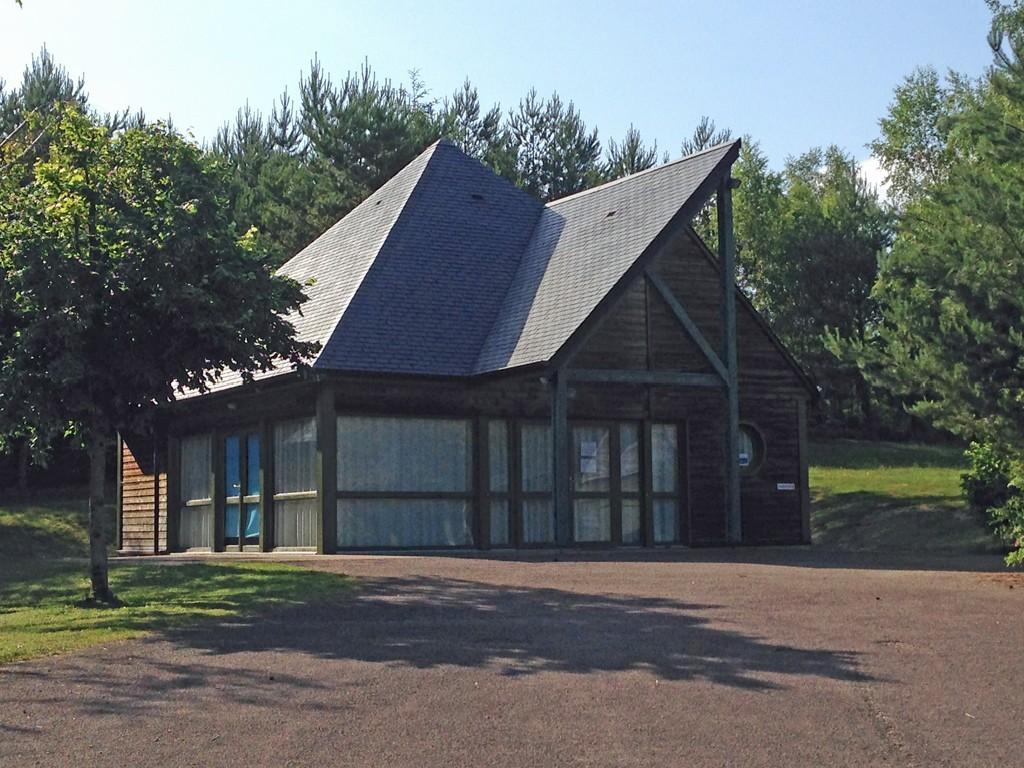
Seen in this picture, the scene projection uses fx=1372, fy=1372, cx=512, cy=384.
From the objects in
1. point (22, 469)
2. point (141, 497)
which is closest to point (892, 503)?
point (141, 497)

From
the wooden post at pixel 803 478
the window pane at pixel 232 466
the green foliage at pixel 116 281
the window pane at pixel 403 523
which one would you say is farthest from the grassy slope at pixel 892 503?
the green foliage at pixel 116 281

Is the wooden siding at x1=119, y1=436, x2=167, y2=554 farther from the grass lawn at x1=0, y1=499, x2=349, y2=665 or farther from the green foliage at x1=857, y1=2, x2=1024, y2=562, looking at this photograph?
the green foliage at x1=857, y1=2, x2=1024, y2=562

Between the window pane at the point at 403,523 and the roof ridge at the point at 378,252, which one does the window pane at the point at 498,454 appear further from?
the roof ridge at the point at 378,252

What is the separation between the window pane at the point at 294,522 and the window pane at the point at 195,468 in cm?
256

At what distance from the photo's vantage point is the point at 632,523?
24.0 meters

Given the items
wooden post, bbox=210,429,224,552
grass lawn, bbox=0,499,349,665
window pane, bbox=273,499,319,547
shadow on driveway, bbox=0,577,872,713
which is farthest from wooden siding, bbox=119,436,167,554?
shadow on driveway, bbox=0,577,872,713

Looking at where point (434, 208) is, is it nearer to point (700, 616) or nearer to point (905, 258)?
point (905, 258)

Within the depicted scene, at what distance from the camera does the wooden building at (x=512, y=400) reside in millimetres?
21969

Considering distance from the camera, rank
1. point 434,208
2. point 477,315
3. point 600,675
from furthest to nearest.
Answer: point 434,208 < point 477,315 < point 600,675

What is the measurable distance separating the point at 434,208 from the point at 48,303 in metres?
12.6

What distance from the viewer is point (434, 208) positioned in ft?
84.3

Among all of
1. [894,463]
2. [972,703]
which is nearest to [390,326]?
[972,703]

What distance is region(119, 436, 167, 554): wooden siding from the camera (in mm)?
27391

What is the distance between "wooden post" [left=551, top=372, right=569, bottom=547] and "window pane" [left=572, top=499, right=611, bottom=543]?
5.17 feet
